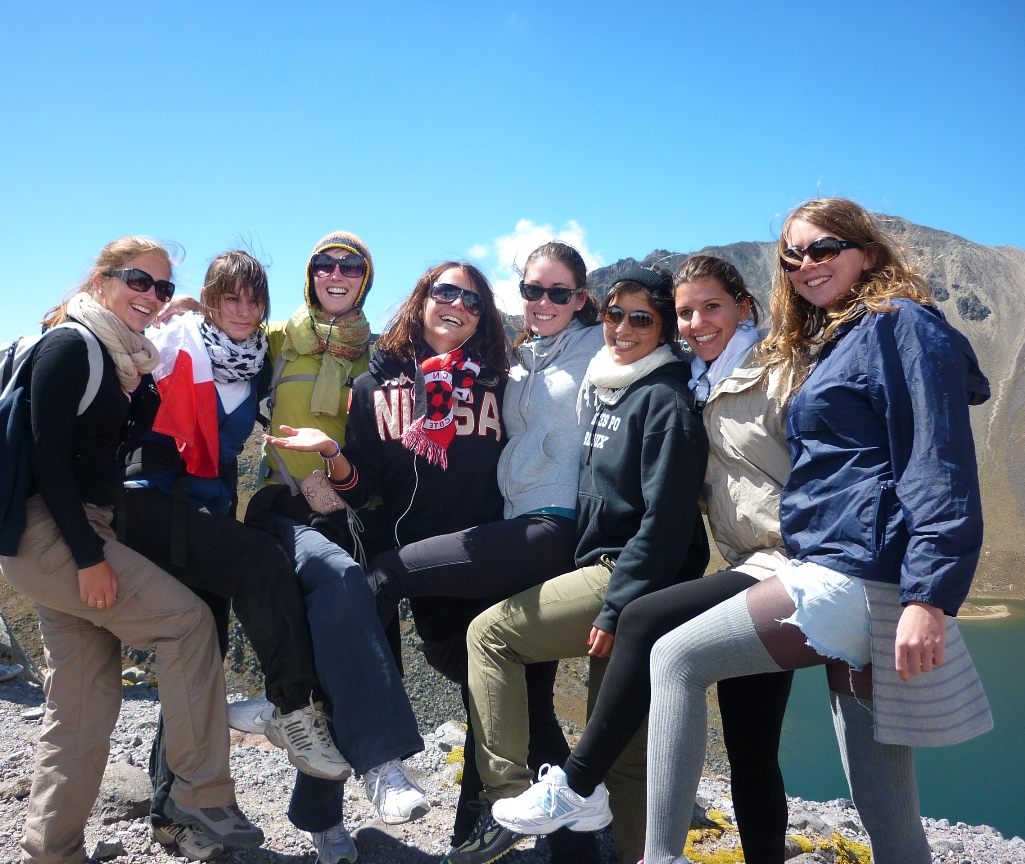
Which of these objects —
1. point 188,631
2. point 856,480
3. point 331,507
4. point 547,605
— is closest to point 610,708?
point 547,605

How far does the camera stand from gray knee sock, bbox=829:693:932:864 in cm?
283

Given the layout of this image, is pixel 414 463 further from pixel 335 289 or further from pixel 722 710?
pixel 722 710

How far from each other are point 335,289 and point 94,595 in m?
2.12

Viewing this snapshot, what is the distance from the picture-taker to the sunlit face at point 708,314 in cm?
372

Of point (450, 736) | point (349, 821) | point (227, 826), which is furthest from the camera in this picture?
point (450, 736)

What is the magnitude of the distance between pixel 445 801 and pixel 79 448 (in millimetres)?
3521

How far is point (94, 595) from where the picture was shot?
3508 millimetres

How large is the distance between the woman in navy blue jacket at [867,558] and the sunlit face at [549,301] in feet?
4.89

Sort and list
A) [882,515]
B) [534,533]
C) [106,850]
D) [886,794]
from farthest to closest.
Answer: [106,850] < [534,533] < [886,794] < [882,515]

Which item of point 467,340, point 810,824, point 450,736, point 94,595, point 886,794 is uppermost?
point 467,340

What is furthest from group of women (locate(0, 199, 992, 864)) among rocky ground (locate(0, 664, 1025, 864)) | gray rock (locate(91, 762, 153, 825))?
gray rock (locate(91, 762, 153, 825))

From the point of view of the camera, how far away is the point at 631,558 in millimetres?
3416

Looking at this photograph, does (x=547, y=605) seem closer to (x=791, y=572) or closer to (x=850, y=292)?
(x=791, y=572)

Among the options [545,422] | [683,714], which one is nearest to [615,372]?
[545,422]
